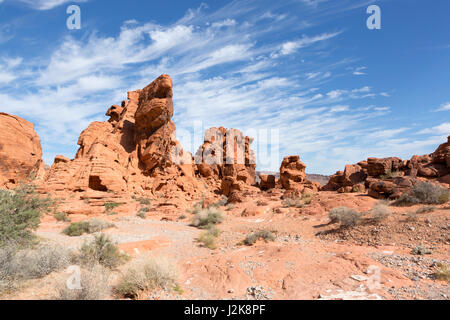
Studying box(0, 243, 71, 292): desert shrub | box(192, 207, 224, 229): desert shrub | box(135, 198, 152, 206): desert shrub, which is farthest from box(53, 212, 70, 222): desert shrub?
box(0, 243, 71, 292): desert shrub

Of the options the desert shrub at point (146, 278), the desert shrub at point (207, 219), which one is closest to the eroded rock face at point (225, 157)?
the desert shrub at point (207, 219)

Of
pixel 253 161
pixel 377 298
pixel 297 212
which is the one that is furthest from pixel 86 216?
pixel 253 161

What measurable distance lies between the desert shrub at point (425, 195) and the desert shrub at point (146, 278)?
1171 centimetres

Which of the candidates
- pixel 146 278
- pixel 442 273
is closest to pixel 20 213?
pixel 146 278

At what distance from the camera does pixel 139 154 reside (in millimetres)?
27672

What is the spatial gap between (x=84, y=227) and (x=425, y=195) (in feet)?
53.8

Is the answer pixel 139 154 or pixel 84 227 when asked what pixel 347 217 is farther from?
pixel 139 154

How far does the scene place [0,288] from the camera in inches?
158

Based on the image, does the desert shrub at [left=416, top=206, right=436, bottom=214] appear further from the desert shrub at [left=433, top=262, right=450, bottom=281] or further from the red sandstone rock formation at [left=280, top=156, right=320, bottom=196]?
the red sandstone rock formation at [left=280, top=156, right=320, bottom=196]

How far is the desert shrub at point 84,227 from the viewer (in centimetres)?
1065
